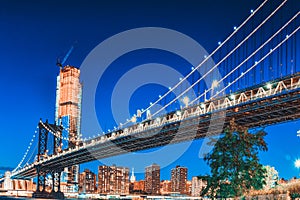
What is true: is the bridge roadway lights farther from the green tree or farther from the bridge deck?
the green tree

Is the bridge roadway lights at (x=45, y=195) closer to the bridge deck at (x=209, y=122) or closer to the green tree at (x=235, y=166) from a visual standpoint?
the bridge deck at (x=209, y=122)

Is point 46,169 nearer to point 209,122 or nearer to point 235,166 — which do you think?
point 209,122

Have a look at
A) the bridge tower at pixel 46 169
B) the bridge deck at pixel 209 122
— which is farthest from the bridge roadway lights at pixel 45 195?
the bridge deck at pixel 209 122

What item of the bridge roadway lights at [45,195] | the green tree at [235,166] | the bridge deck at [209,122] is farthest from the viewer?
the bridge roadway lights at [45,195]

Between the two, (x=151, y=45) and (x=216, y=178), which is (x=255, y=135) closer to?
(x=216, y=178)

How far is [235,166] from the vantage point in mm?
22938

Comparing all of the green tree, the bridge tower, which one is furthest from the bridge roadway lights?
the green tree

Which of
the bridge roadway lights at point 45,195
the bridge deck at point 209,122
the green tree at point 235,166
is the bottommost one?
the bridge roadway lights at point 45,195

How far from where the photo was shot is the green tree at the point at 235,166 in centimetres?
2272

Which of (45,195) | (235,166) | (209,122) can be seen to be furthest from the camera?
(45,195)

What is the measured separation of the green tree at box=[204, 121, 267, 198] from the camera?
2272 centimetres

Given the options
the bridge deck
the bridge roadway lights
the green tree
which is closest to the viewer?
the green tree

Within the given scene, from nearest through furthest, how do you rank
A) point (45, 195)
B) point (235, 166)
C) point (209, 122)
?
point (235, 166) → point (209, 122) → point (45, 195)

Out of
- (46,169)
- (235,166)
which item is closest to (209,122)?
(235,166)
